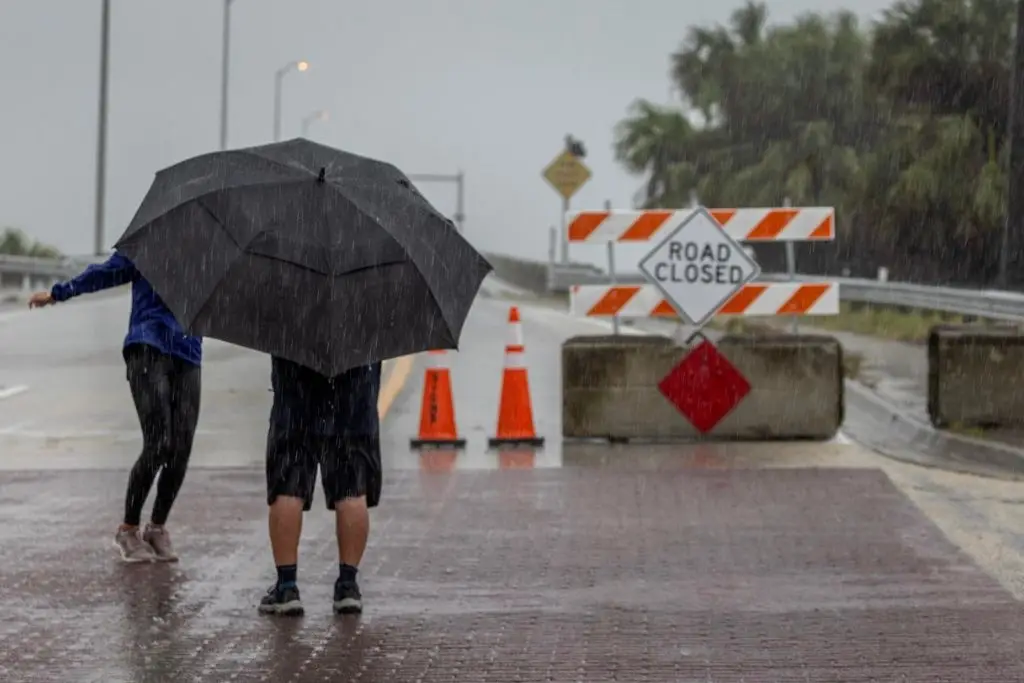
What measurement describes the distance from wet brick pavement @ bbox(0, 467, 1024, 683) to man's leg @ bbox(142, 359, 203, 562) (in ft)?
0.50

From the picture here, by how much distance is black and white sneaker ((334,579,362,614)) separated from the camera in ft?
28.2

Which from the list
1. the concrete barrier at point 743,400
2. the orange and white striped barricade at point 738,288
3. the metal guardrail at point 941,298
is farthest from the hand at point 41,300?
the metal guardrail at point 941,298

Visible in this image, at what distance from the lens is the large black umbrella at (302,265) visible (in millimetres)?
8070

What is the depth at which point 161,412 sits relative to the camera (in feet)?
31.2

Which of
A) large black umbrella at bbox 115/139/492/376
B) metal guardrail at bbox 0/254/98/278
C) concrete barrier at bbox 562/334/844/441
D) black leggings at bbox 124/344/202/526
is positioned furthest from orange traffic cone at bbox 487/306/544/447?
metal guardrail at bbox 0/254/98/278

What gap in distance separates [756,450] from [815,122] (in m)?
51.7

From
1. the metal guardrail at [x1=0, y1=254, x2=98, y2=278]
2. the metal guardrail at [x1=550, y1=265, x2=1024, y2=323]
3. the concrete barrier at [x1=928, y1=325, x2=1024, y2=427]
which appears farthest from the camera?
the metal guardrail at [x1=0, y1=254, x2=98, y2=278]

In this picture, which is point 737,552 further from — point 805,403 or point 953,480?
point 805,403

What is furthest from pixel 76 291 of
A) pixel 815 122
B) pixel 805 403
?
pixel 815 122

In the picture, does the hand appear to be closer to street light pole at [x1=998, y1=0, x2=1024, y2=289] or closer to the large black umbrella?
the large black umbrella

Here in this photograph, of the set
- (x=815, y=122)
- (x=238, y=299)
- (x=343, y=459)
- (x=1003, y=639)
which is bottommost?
(x=1003, y=639)

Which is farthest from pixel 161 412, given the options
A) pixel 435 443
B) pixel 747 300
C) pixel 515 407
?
pixel 747 300

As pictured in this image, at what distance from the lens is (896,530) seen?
10961 millimetres

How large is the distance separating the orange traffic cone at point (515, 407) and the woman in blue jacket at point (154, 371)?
546 centimetres
